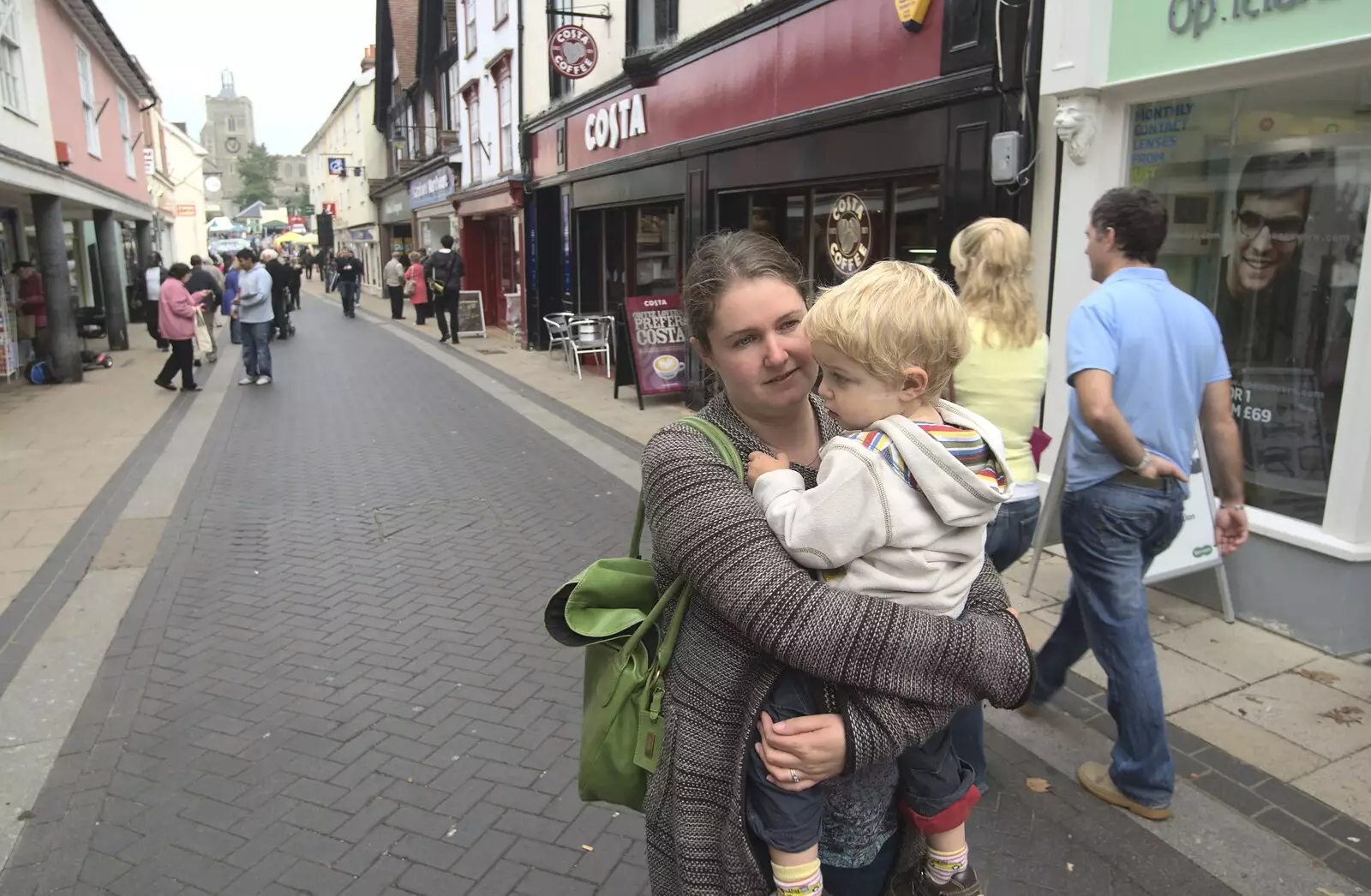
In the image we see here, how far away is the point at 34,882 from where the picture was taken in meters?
2.85

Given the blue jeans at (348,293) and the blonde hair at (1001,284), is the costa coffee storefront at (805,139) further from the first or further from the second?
the blue jeans at (348,293)

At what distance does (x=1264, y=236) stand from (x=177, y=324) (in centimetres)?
1222

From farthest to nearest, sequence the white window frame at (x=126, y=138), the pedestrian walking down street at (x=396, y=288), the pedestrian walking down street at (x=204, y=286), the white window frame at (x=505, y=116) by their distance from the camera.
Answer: the pedestrian walking down street at (x=396, y=288)
the white window frame at (x=126, y=138)
the white window frame at (x=505, y=116)
the pedestrian walking down street at (x=204, y=286)

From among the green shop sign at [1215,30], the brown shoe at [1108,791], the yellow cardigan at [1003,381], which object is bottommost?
the brown shoe at [1108,791]

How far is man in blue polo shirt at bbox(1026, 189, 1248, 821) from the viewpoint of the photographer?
9.53 ft

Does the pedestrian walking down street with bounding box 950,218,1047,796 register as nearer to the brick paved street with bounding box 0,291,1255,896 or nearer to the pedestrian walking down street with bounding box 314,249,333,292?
the brick paved street with bounding box 0,291,1255,896

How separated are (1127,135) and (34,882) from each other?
5.96 m

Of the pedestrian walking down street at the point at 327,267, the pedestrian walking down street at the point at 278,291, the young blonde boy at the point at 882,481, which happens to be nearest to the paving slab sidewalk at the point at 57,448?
the pedestrian walking down street at the point at 278,291

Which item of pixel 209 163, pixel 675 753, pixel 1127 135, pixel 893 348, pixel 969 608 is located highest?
pixel 209 163

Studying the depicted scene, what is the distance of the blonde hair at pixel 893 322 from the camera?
1409 mm

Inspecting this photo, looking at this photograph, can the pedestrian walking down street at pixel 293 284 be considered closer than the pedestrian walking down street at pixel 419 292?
Yes

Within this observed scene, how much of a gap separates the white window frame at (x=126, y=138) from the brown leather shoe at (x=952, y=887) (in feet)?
76.4

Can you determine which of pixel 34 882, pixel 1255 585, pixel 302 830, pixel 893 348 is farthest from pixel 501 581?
pixel 893 348

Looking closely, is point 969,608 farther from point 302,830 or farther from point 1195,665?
point 1195,665
